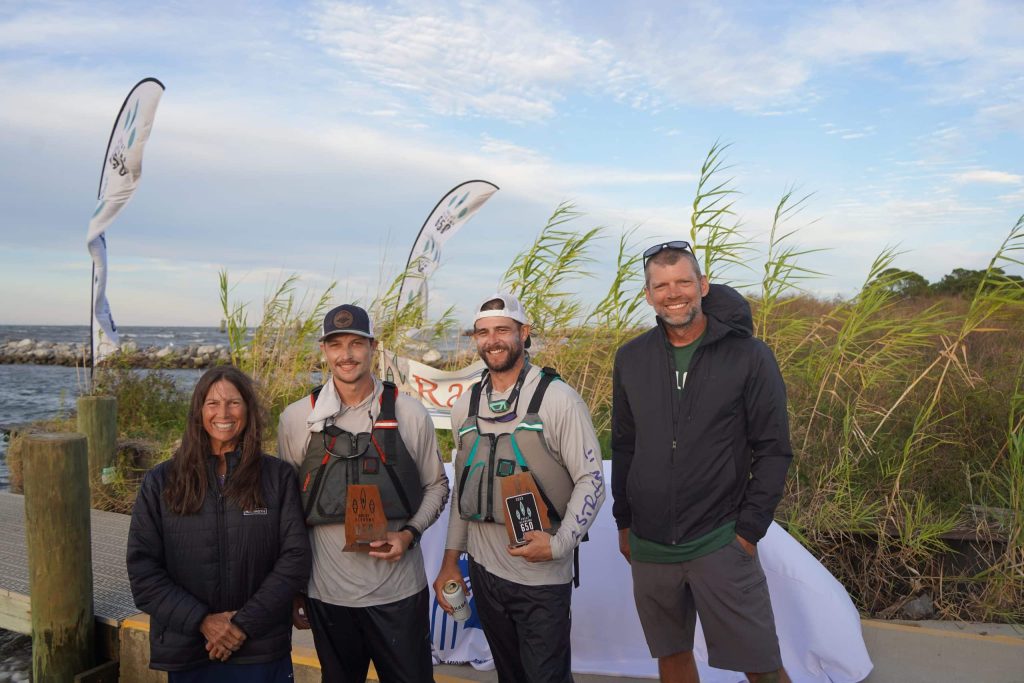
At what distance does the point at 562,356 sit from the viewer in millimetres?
6574

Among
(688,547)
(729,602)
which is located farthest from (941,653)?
(688,547)

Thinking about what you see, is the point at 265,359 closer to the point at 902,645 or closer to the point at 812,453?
the point at 812,453

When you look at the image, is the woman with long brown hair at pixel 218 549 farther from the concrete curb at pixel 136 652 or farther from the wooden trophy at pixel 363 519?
the concrete curb at pixel 136 652

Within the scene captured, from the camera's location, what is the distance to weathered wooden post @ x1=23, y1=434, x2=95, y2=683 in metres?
4.12

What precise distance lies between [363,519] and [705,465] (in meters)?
1.22

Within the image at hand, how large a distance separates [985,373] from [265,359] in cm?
701

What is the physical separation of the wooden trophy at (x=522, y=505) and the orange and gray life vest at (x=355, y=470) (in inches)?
16.0

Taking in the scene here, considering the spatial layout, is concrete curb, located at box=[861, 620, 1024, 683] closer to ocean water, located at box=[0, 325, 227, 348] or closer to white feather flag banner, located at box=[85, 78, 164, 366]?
white feather flag banner, located at box=[85, 78, 164, 366]

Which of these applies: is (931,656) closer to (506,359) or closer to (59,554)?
(506,359)

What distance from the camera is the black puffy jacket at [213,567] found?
271 centimetres

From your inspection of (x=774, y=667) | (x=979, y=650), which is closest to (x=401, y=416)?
(x=774, y=667)

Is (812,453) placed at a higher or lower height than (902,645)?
higher

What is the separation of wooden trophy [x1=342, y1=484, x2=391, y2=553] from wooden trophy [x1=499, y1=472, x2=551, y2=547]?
454mm

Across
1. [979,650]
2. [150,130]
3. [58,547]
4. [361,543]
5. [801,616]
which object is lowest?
[979,650]
